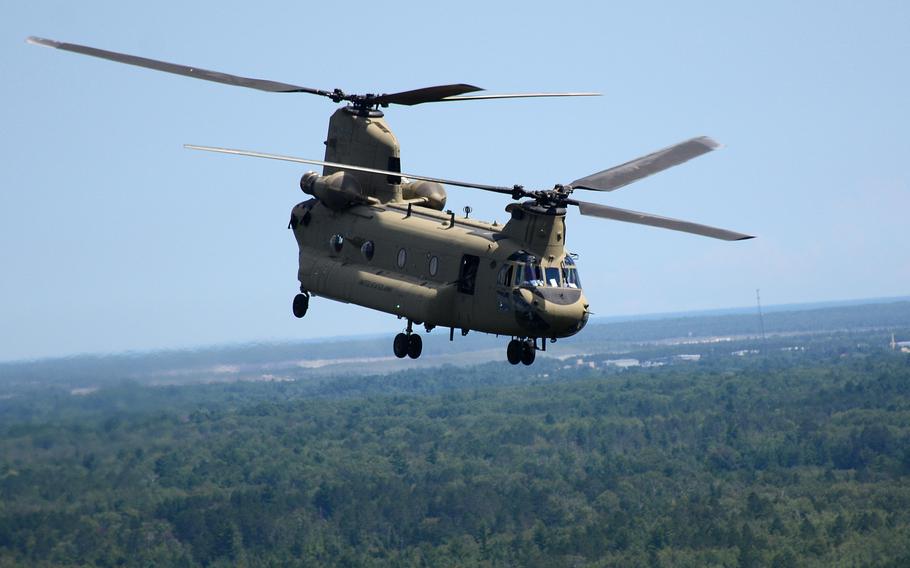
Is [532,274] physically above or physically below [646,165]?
below

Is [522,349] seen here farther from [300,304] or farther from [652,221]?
[300,304]

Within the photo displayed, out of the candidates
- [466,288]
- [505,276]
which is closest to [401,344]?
[466,288]

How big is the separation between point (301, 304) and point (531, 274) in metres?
10.8

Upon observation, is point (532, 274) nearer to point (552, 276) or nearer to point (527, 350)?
point (552, 276)

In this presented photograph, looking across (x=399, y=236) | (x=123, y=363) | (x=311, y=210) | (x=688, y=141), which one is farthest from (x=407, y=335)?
(x=123, y=363)

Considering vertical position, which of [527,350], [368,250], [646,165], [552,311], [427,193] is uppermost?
[427,193]

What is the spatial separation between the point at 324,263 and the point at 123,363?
276ft

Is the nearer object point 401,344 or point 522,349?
point 522,349

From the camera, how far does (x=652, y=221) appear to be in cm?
4109

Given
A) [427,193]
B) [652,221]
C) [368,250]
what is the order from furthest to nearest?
1. [427,193]
2. [368,250]
3. [652,221]

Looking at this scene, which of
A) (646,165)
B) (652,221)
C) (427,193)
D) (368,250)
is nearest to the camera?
(652,221)

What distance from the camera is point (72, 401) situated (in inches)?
5290

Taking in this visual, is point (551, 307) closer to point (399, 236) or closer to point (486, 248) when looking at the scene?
point (486, 248)

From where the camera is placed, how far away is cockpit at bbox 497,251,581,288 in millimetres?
42719
